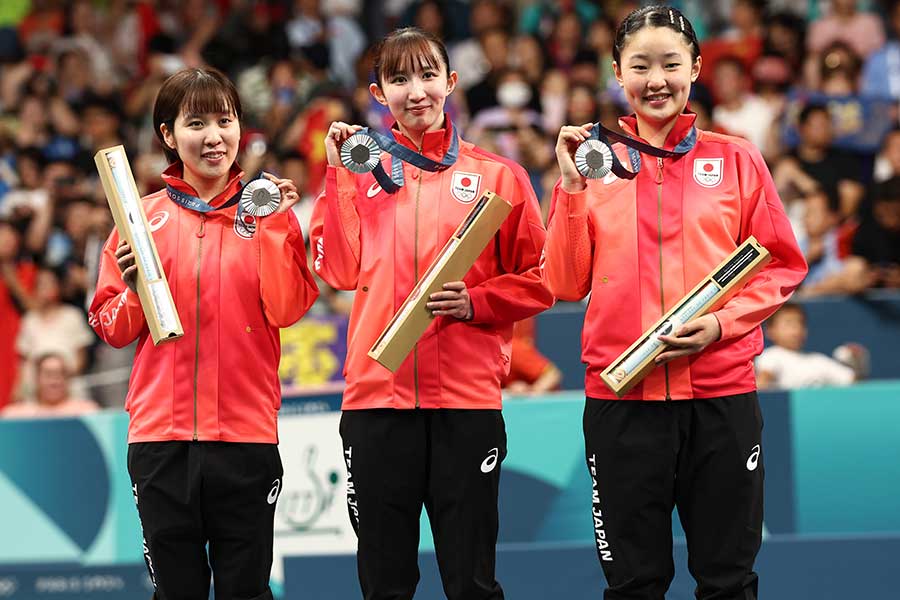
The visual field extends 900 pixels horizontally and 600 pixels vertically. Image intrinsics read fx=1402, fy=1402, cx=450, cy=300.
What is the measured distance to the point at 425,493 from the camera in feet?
14.8

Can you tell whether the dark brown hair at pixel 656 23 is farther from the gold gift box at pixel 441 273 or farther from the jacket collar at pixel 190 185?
the jacket collar at pixel 190 185

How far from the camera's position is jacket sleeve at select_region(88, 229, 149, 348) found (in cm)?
456

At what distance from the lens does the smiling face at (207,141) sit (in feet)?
15.3

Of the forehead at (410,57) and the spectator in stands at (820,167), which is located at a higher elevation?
the forehead at (410,57)

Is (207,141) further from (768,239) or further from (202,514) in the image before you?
(768,239)

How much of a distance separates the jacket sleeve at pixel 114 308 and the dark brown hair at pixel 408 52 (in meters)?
1.07

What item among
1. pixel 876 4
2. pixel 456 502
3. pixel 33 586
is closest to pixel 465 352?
pixel 456 502

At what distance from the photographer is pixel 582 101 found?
10039 mm

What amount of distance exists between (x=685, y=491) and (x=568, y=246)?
838 mm

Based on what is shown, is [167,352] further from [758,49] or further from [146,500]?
[758,49]

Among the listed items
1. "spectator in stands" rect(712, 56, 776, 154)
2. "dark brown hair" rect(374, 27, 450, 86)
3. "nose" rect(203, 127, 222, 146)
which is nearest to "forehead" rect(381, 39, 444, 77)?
"dark brown hair" rect(374, 27, 450, 86)

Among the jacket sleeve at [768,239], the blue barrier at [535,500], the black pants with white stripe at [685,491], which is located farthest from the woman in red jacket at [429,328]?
the blue barrier at [535,500]

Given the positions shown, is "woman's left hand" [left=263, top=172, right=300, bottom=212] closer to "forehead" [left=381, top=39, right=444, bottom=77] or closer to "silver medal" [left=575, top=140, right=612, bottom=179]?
"forehead" [left=381, top=39, right=444, bottom=77]

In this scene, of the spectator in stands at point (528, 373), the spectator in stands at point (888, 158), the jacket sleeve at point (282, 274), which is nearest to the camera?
the jacket sleeve at point (282, 274)
